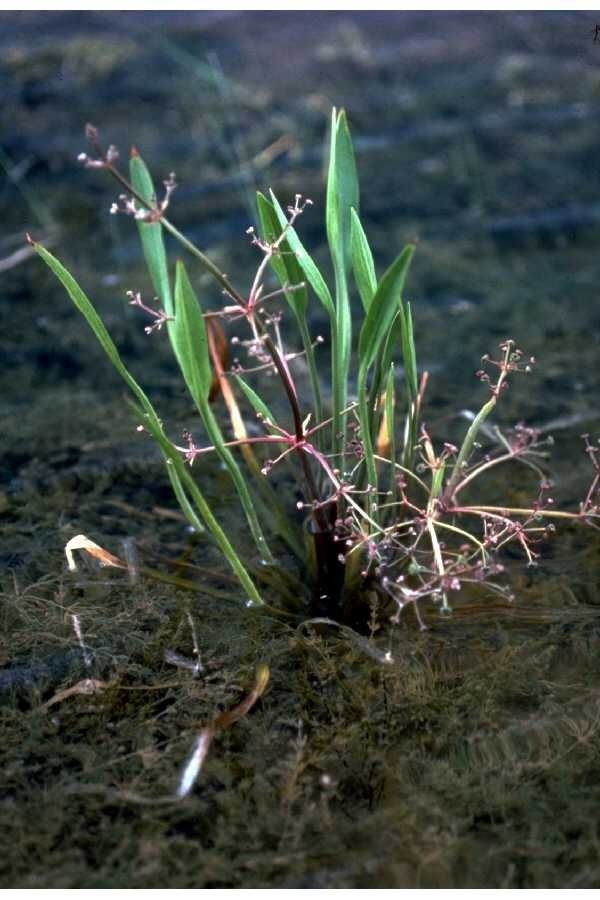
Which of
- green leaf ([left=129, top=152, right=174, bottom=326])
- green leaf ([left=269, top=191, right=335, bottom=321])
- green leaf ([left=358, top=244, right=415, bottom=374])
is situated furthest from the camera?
green leaf ([left=129, top=152, right=174, bottom=326])

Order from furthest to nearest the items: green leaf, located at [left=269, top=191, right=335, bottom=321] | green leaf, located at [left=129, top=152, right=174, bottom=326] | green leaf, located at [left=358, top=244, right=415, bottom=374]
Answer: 1. green leaf, located at [left=129, top=152, right=174, bottom=326]
2. green leaf, located at [left=269, top=191, right=335, bottom=321]
3. green leaf, located at [left=358, top=244, right=415, bottom=374]

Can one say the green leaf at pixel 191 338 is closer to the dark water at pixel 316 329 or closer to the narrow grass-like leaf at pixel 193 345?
the narrow grass-like leaf at pixel 193 345

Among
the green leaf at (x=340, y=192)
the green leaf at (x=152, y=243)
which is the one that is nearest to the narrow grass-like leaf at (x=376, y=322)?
the green leaf at (x=340, y=192)

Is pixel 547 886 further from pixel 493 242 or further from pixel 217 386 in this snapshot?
pixel 493 242

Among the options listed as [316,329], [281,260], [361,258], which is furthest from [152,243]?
[316,329]

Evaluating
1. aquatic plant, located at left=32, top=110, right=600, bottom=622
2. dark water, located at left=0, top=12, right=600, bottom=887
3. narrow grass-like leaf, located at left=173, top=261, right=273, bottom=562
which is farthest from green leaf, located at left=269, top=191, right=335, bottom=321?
dark water, located at left=0, top=12, right=600, bottom=887

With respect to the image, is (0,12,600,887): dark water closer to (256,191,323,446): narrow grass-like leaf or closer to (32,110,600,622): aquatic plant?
(32,110,600,622): aquatic plant

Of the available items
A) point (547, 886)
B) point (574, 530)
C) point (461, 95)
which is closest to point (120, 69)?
point (461, 95)
